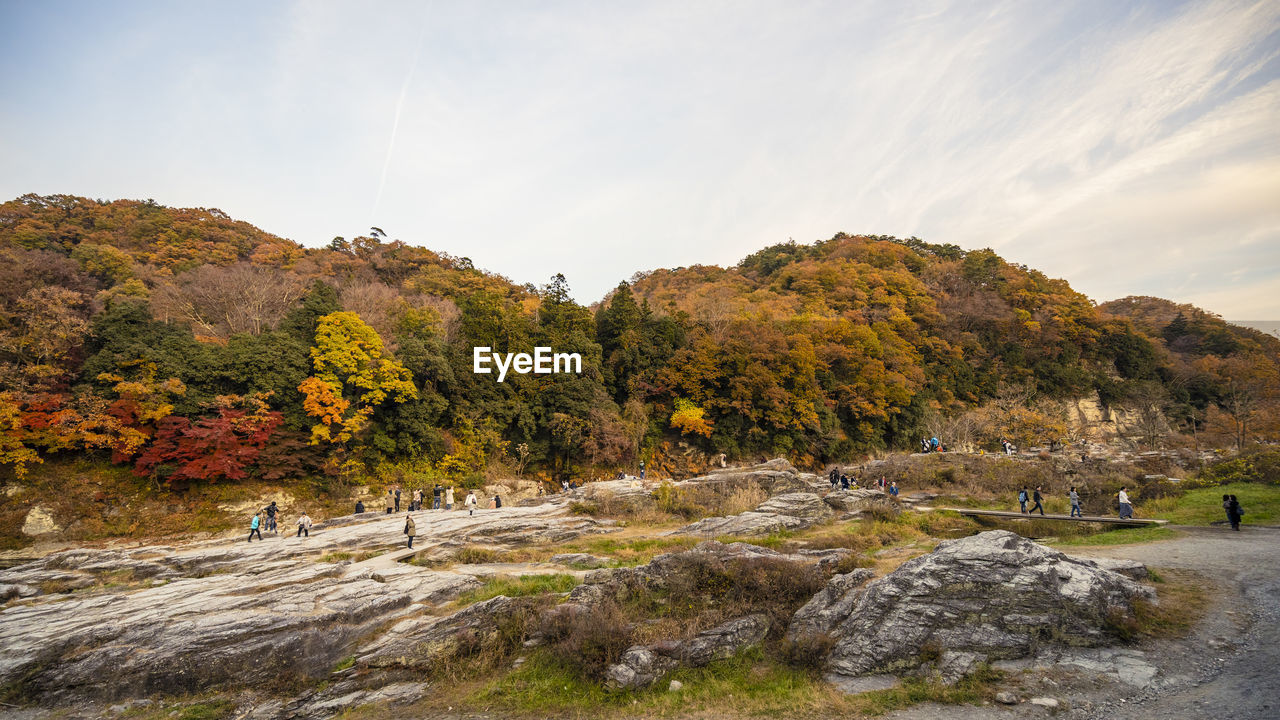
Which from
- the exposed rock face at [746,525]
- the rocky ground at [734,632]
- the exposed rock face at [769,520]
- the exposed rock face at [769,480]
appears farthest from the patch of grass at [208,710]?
the exposed rock face at [769,480]

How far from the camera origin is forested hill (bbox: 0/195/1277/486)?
70.0 feet

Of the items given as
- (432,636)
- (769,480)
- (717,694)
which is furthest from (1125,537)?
(432,636)

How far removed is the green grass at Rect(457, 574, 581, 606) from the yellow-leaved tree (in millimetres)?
16735

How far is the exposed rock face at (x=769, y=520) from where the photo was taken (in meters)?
17.5

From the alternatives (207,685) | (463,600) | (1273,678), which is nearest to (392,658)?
(463,600)

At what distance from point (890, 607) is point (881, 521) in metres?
11.2

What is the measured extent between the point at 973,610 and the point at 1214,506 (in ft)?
51.0

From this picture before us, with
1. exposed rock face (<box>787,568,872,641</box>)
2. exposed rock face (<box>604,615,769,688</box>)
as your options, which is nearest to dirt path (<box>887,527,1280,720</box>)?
exposed rock face (<box>787,568,872,641</box>)

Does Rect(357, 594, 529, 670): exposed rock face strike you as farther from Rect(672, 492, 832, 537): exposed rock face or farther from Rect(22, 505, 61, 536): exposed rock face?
Rect(22, 505, 61, 536): exposed rock face

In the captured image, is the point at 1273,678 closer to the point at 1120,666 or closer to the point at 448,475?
the point at 1120,666

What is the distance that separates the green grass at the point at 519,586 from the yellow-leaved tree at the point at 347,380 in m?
16.7

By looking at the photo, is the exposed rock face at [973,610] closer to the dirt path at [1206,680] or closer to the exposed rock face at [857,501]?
the dirt path at [1206,680]

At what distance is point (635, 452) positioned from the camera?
1264 inches

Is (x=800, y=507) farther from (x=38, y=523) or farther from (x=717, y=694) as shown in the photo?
(x=38, y=523)
